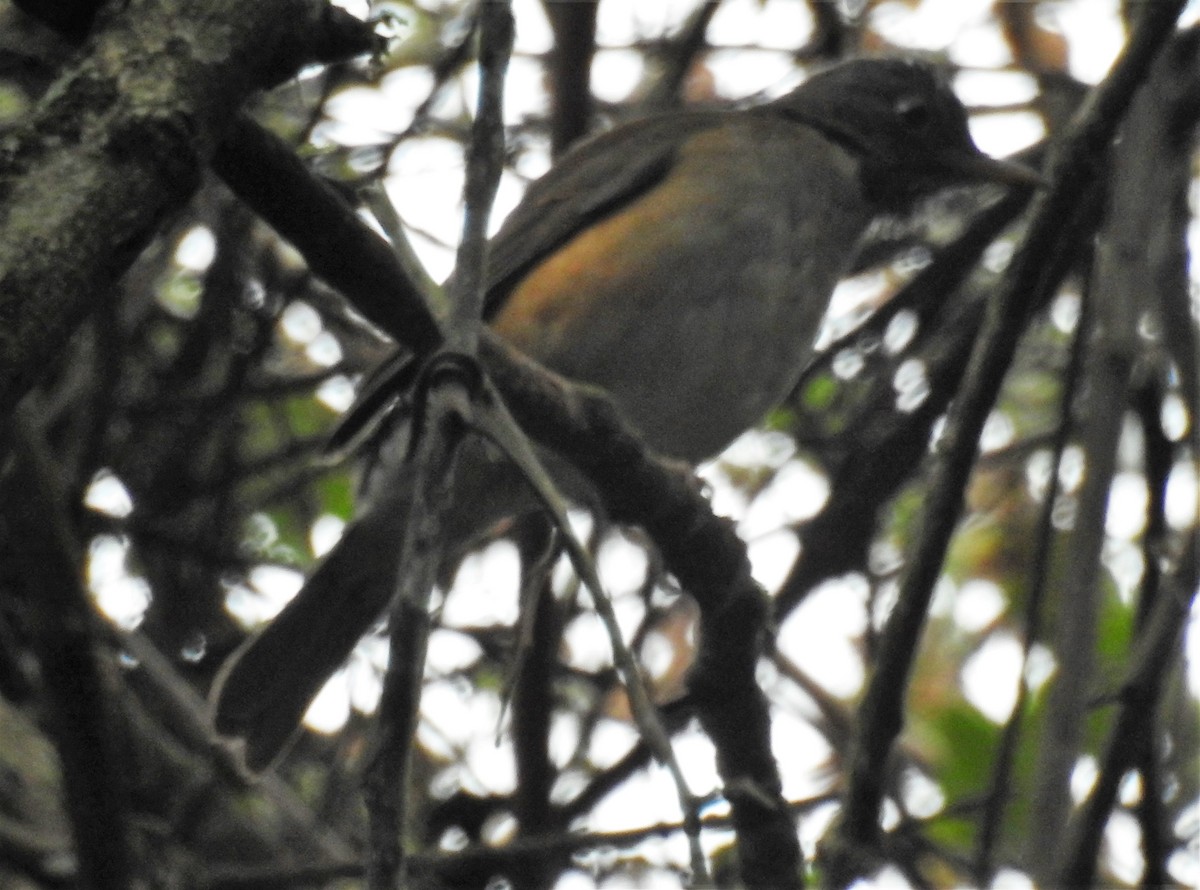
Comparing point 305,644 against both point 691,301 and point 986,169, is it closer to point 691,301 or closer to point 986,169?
point 691,301

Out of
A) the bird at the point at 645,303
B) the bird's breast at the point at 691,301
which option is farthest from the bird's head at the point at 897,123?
the bird's breast at the point at 691,301

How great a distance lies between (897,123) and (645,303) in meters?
1.48

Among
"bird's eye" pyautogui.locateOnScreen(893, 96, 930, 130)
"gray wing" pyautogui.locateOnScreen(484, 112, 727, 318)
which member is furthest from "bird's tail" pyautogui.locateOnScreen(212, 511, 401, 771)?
"bird's eye" pyautogui.locateOnScreen(893, 96, 930, 130)

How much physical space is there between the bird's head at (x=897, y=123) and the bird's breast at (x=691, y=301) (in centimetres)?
73

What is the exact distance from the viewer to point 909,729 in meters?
6.38

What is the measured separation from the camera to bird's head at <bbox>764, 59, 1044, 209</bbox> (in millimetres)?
5438

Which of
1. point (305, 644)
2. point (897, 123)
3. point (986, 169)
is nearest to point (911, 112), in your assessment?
point (897, 123)

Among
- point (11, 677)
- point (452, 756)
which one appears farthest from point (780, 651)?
point (11, 677)

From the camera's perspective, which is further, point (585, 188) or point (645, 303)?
point (585, 188)

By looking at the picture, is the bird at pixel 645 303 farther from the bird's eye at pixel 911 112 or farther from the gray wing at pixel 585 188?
the bird's eye at pixel 911 112

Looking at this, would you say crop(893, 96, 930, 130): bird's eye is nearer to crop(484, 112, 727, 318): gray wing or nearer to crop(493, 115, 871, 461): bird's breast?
crop(484, 112, 727, 318): gray wing

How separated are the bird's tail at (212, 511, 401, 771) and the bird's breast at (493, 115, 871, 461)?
658 mm

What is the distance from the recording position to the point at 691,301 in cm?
444

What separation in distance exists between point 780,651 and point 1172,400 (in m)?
1.51
